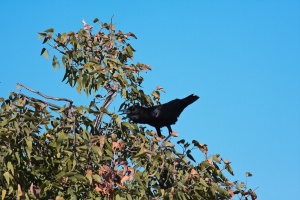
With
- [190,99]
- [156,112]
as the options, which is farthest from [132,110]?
[190,99]

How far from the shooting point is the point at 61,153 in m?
7.14

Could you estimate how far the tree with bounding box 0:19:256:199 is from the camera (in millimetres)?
6598

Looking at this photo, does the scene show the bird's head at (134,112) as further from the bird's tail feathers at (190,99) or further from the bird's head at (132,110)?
the bird's tail feathers at (190,99)

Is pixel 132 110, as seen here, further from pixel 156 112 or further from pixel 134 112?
pixel 156 112

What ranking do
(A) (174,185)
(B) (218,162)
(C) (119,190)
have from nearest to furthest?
(C) (119,190), (A) (174,185), (B) (218,162)

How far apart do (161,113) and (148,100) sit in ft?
1.35

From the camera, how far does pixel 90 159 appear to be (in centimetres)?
704

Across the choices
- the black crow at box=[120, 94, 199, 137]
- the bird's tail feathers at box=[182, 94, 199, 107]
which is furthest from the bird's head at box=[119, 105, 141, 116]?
the bird's tail feathers at box=[182, 94, 199, 107]

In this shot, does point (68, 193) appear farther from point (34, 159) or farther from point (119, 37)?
point (119, 37)

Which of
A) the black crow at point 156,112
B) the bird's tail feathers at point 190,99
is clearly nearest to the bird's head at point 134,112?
the black crow at point 156,112

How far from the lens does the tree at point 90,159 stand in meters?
6.60

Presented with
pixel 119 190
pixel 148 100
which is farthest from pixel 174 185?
pixel 148 100

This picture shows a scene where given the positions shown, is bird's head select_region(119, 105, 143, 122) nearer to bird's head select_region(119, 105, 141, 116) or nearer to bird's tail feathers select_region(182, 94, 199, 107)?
bird's head select_region(119, 105, 141, 116)

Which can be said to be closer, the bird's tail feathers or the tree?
the tree
